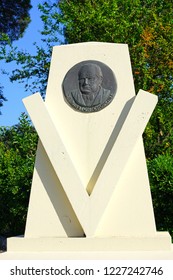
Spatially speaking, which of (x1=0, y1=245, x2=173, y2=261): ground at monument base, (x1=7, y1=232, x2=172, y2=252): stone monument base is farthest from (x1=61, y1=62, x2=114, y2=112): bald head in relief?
(x1=0, y1=245, x2=173, y2=261): ground at monument base

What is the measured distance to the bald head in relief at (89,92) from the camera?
536cm

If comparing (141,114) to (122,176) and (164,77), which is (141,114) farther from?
(164,77)

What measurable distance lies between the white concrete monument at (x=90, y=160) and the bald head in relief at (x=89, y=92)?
0.04ft

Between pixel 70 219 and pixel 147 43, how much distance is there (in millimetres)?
7265

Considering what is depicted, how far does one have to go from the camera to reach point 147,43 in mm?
11266

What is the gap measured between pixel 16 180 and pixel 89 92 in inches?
158

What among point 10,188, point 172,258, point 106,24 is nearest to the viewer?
point 172,258

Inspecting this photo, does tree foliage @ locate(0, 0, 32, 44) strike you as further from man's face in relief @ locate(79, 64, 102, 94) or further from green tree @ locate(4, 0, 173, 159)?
man's face in relief @ locate(79, 64, 102, 94)

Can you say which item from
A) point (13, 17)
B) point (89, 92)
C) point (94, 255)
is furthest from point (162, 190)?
point (13, 17)

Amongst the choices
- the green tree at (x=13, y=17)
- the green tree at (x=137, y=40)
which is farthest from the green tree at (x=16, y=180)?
the green tree at (x=13, y=17)

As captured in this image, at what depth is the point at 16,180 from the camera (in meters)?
8.84

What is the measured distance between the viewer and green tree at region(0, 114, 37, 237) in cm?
873

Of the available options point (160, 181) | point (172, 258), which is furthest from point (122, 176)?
point (160, 181)

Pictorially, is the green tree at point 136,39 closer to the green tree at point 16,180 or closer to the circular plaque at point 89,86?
the green tree at point 16,180
